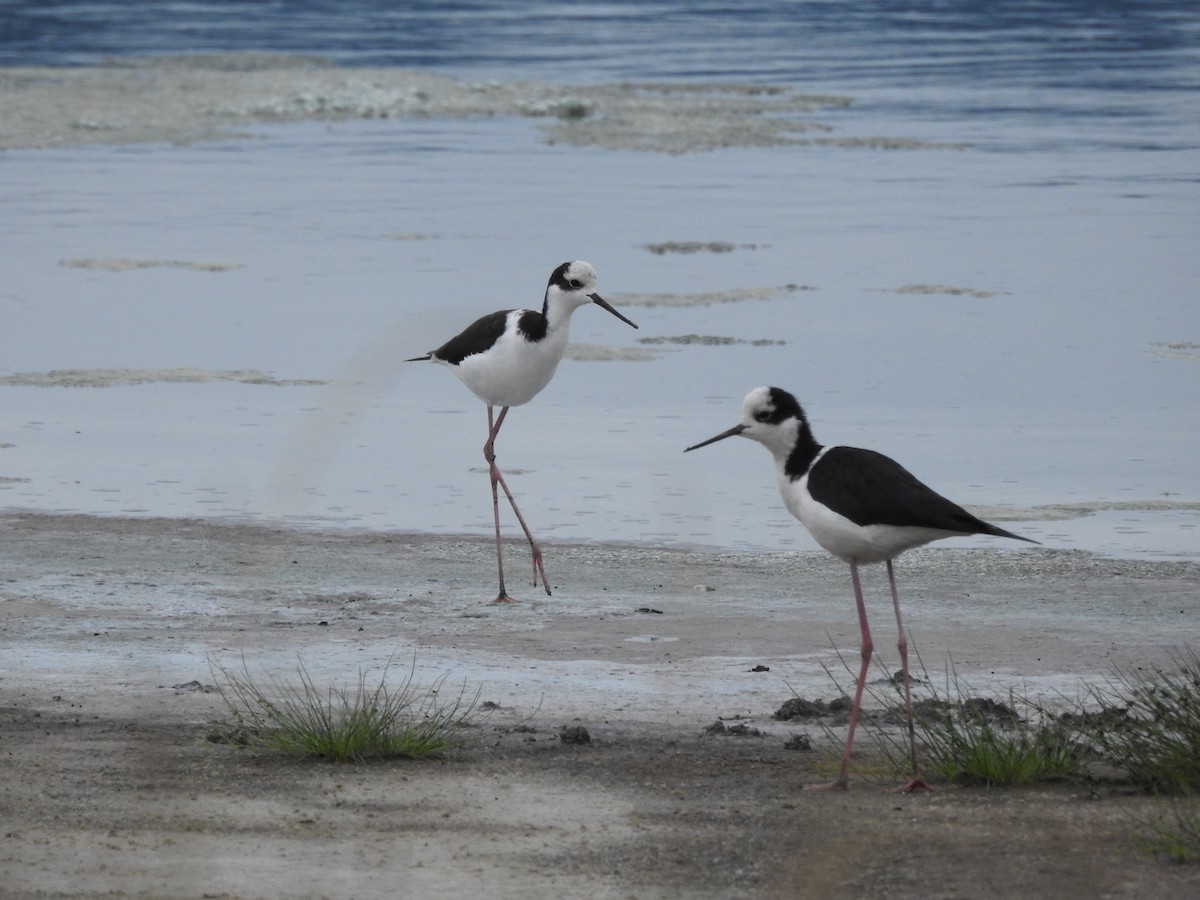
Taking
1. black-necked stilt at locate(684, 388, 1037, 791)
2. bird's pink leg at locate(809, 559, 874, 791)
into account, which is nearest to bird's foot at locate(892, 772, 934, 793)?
black-necked stilt at locate(684, 388, 1037, 791)

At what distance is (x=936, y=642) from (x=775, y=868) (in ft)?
9.80

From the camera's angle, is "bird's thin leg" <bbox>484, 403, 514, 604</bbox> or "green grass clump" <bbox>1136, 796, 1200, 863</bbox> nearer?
"green grass clump" <bbox>1136, 796, 1200, 863</bbox>

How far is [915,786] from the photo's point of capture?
263 inches

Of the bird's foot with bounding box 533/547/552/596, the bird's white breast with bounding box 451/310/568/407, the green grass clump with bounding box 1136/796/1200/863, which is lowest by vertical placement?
the bird's foot with bounding box 533/547/552/596

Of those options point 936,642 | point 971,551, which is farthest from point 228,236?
point 936,642

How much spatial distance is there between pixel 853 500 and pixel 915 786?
857 millimetres

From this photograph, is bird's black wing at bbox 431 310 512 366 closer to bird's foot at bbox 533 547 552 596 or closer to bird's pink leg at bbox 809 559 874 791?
bird's foot at bbox 533 547 552 596

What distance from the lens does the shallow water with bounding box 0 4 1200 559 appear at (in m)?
12.0

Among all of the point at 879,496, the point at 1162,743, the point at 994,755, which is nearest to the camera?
the point at 1162,743

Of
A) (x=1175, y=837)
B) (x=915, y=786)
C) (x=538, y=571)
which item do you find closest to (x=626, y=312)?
(x=538, y=571)

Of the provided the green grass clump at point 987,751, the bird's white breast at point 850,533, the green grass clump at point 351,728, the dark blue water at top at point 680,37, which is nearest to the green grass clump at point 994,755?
the green grass clump at point 987,751

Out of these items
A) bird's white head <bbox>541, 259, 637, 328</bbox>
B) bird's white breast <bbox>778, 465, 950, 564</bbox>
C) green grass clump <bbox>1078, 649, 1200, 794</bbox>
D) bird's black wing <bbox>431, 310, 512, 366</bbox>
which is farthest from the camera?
bird's black wing <bbox>431, 310, 512, 366</bbox>

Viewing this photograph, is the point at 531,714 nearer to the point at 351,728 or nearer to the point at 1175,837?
the point at 351,728

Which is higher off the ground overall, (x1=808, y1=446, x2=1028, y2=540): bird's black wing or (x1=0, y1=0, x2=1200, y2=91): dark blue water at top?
(x1=808, y1=446, x2=1028, y2=540): bird's black wing
